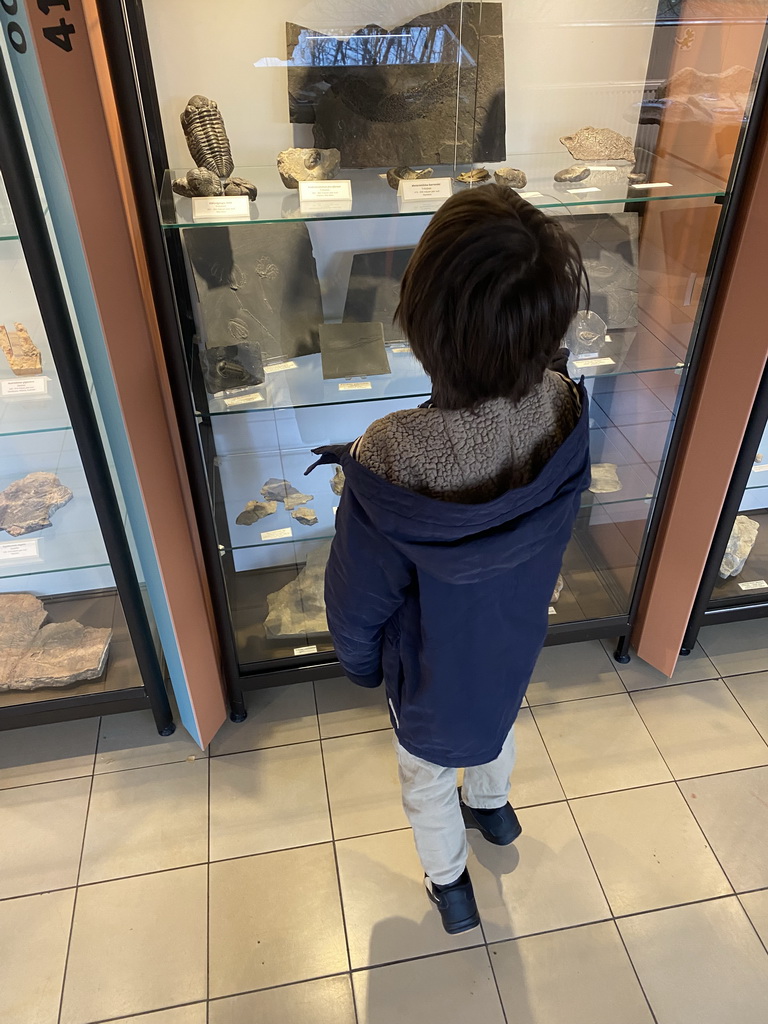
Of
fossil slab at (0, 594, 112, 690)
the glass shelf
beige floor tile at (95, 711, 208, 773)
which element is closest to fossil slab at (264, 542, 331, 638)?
beige floor tile at (95, 711, 208, 773)

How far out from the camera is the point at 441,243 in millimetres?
900

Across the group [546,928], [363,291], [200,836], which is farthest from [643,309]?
[200,836]

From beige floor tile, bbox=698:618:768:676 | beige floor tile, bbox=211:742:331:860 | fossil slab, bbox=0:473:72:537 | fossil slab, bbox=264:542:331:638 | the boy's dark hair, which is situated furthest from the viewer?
beige floor tile, bbox=698:618:768:676

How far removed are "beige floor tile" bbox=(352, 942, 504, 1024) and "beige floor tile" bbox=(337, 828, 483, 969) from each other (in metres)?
0.03

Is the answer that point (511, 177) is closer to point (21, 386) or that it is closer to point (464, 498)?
point (464, 498)

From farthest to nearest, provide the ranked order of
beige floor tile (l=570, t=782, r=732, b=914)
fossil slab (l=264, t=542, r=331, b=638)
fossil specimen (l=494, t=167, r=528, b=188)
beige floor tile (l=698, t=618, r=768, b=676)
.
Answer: beige floor tile (l=698, t=618, r=768, b=676), fossil slab (l=264, t=542, r=331, b=638), beige floor tile (l=570, t=782, r=732, b=914), fossil specimen (l=494, t=167, r=528, b=188)

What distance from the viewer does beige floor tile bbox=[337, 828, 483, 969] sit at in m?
1.72

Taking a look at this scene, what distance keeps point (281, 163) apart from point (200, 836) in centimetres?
167

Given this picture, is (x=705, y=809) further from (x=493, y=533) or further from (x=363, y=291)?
(x=363, y=291)

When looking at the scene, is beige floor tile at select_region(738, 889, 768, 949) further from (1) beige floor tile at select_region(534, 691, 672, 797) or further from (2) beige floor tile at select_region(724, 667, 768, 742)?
(2) beige floor tile at select_region(724, 667, 768, 742)

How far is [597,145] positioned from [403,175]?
51 centimetres

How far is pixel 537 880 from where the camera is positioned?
1843mm

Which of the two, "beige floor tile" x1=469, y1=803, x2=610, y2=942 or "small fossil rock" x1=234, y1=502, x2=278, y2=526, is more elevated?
"small fossil rock" x1=234, y1=502, x2=278, y2=526

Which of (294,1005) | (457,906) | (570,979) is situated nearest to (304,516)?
(457,906)
